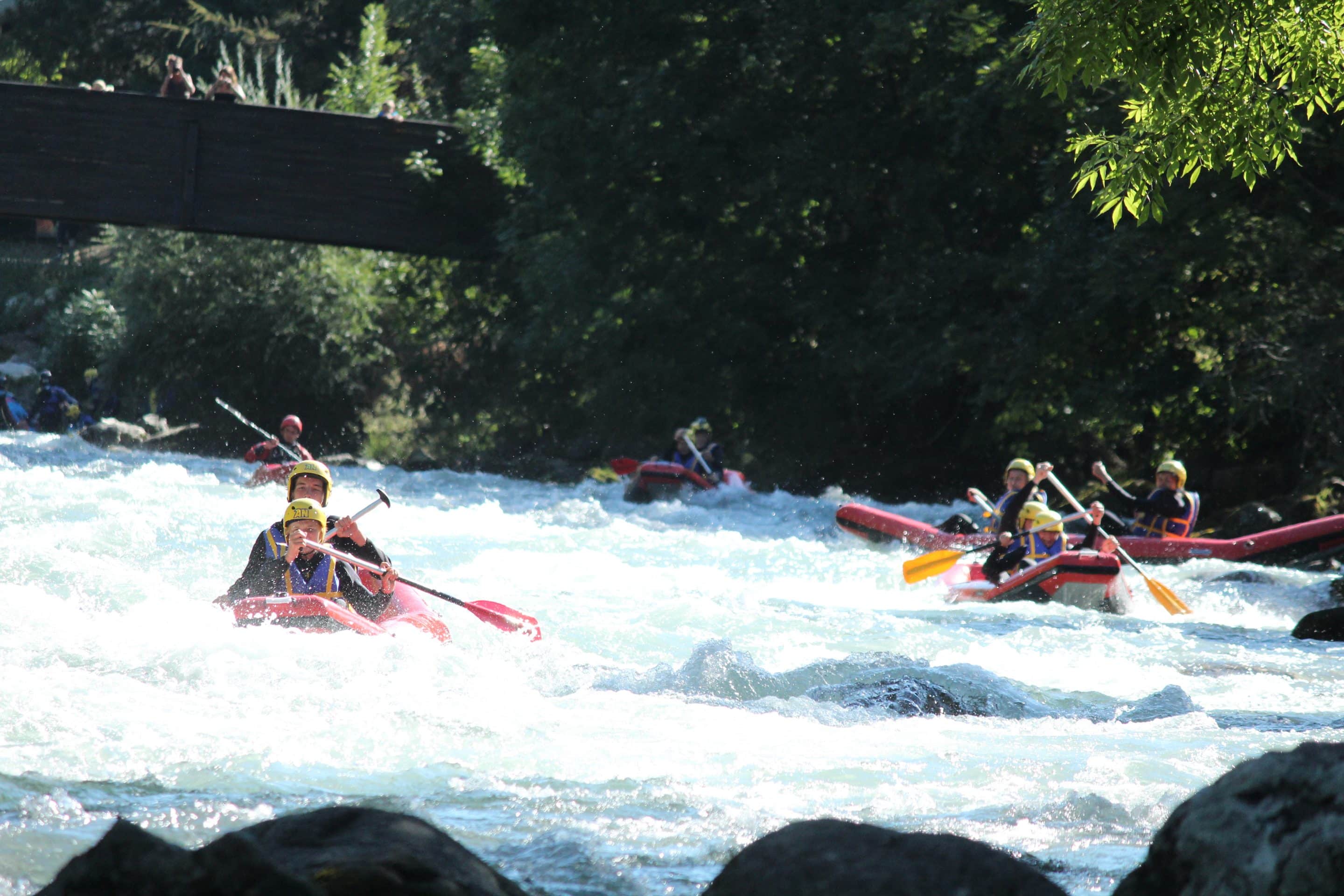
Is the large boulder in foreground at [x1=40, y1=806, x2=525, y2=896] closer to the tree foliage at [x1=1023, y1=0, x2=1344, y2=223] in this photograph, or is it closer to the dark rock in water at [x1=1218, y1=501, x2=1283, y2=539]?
the tree foliage at [x1=1023, y1=0, x2=1344, y2=223]

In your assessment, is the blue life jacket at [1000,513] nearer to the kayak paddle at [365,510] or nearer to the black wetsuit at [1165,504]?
the black wetsuit at [1165,504]

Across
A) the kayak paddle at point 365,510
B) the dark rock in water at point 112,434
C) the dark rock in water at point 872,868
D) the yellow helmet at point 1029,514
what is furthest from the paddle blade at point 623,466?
the dark rock in water at point 872,868

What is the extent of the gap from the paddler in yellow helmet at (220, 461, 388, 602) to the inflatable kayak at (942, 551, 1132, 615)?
482 cm

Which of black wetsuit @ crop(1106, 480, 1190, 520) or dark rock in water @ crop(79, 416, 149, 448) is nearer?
black wetsuit @ crop(1106, 480, 1190, 520)

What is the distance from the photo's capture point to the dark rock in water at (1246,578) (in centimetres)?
1119

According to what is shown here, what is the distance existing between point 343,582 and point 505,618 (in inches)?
33.1

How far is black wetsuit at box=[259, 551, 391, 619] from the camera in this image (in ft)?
22.8

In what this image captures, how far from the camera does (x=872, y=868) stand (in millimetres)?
2867

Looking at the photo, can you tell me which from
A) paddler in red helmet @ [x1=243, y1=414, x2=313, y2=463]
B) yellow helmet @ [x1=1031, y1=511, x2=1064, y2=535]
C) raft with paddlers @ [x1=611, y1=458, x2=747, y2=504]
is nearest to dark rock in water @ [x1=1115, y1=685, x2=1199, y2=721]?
yellow helmet @ [x1=1031, y1=511, x2=1064, y2=535]

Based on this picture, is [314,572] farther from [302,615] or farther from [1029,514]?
[1029,514]

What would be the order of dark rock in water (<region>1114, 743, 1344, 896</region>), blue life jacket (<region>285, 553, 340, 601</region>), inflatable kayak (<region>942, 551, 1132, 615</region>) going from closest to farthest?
1. dark rock in water (<region>1114, 743, 1344, 896</region>)
2. blue life jacket (<region>285, 553, 340, 601</region>)
3. inflatable kayak (<region>942, 551, 1132, 615</region>)

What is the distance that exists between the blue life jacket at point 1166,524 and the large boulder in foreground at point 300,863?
10.2m

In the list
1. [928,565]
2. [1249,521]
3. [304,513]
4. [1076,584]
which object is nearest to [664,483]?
[928,565]

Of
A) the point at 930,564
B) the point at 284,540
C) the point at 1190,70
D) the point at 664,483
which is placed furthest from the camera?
the point at 664,483
